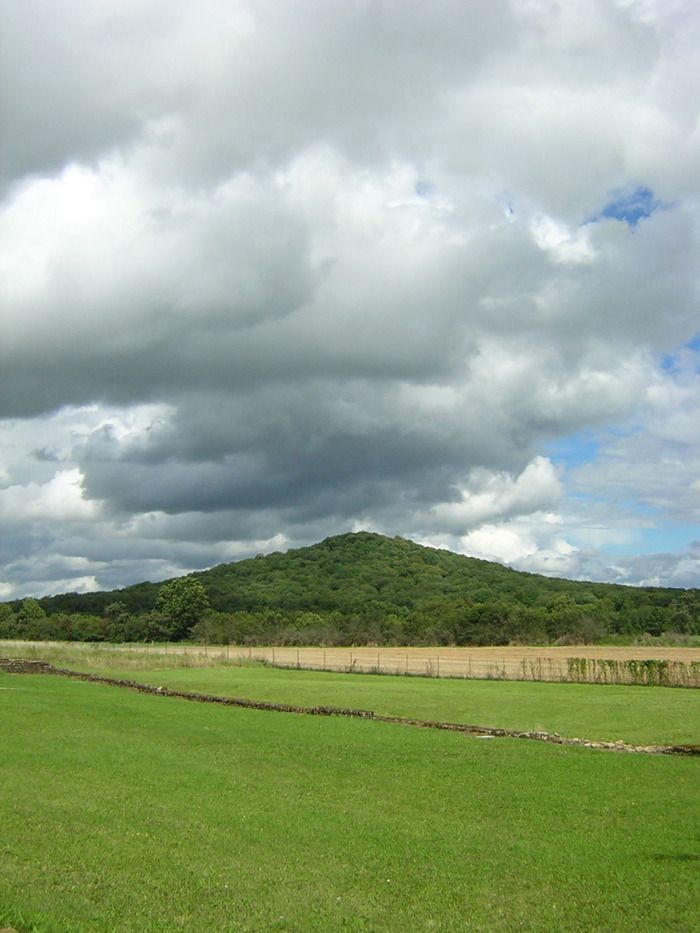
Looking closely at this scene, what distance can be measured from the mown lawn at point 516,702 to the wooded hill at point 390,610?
5902 cm

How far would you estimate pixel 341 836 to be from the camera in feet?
50.3

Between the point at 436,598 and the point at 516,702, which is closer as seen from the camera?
the point at 516,702

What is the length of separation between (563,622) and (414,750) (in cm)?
9347

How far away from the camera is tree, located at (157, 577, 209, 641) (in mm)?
151500

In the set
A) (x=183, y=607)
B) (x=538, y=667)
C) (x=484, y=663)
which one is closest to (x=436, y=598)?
(x=183, y=607)

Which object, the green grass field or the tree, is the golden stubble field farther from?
the tree

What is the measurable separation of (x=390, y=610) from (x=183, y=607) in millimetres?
38806

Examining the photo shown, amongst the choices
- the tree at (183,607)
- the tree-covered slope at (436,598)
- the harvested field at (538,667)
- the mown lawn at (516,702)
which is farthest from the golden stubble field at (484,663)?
the tree at (183,607)

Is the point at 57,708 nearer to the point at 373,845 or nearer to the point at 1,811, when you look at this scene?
the point at 1,811

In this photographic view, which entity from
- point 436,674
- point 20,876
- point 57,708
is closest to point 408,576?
point 436,674

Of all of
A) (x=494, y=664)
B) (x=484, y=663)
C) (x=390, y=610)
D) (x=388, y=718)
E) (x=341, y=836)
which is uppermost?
(x=390, y=610)

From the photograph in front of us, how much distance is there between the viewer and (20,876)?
12.0 m

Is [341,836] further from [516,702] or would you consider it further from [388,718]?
[516,702]

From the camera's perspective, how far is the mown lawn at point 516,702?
31.9 meters
